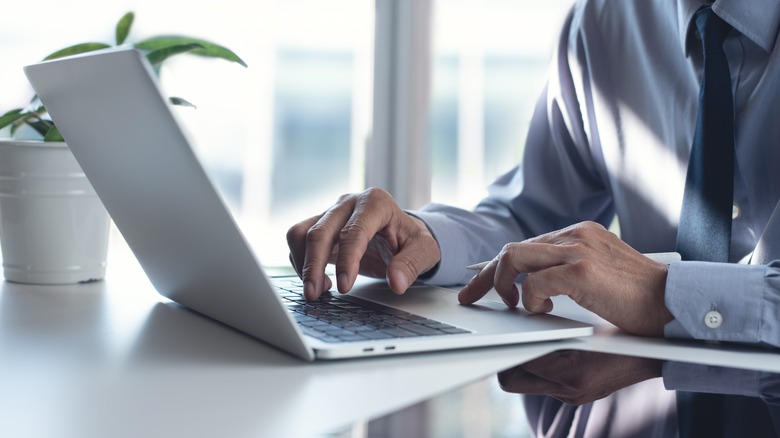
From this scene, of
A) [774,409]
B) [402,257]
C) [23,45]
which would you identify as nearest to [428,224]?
[402,257]

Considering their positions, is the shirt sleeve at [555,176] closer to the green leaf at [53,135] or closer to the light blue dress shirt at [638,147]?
the light blue dress shirt at [638,147]

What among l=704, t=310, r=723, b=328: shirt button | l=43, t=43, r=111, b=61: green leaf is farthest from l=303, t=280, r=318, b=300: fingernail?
l=43, t=43, r=111, b=61: green leaf

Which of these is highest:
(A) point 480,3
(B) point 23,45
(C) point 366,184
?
(A) point 480,3

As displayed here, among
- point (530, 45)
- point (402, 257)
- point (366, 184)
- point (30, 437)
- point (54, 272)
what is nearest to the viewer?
point (30, 437)

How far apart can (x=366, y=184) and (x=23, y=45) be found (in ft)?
3.68

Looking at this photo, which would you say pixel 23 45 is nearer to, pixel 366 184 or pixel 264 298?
pixel 366 184

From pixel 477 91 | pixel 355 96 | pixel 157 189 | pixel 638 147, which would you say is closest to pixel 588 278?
pixel 157 189

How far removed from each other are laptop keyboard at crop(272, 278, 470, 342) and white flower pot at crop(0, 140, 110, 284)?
1.14ft

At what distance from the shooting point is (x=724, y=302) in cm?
79

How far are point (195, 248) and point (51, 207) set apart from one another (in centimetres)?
42

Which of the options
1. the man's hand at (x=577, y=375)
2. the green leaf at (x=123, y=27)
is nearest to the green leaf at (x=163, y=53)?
the green leaf at (x=123, y=27)

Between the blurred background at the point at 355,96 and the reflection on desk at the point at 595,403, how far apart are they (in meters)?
2.04

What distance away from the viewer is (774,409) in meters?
0.54

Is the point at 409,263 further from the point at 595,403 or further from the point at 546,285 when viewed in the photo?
the point at 595,403
